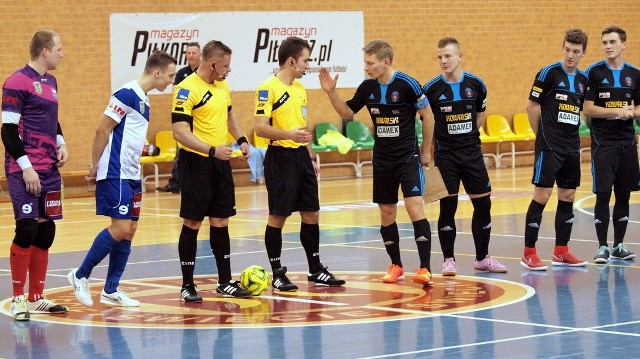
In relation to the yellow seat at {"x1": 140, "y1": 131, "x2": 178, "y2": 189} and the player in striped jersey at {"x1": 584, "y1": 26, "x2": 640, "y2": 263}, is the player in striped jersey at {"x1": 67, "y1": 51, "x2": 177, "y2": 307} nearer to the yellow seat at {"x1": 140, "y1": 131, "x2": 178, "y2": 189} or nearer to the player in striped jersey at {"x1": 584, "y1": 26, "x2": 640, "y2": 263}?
the player in striped jersey at {"x1": 584, "y1": 26, "x2": 640, "y2": 263}

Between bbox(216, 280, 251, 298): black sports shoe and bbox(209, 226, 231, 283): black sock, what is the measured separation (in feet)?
0.16

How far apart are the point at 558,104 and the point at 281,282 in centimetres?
305

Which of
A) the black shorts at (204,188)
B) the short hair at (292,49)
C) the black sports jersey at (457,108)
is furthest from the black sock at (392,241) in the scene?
the short hair at (292,49)

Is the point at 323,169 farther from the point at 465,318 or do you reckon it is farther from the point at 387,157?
the point at 465,318

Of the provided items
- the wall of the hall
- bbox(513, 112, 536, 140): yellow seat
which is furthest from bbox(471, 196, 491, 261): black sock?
bbox(513, 112, 536, 140): yellow seat

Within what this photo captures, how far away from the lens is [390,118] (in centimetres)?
1015

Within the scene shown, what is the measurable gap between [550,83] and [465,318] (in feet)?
10.9

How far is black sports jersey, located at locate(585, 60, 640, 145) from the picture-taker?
36.8 ft

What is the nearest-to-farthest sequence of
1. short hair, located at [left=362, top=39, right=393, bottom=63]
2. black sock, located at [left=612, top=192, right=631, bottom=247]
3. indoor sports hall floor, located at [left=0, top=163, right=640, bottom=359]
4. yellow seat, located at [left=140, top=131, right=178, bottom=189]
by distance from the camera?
indoor sports hall floor, located at [left=0, top=163, right=640, bottom=359] < short hair, located at [left=362, top=39, right=393, bottom=63] < black sock, located at [left=612, top=192, right=631, bottom=247] < yellow seat, located at [left=140, top=131, right=178, bottom=189]

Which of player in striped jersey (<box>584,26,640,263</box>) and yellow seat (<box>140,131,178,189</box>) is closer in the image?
player in striped jersey (<box>584,26,640,263</box>)

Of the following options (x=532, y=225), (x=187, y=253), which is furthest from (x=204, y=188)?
(x=532, y=225)

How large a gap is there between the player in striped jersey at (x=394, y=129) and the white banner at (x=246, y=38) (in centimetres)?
1211

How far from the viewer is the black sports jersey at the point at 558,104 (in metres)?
10.8

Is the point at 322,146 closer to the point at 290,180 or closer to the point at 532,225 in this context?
the point at 532,225
